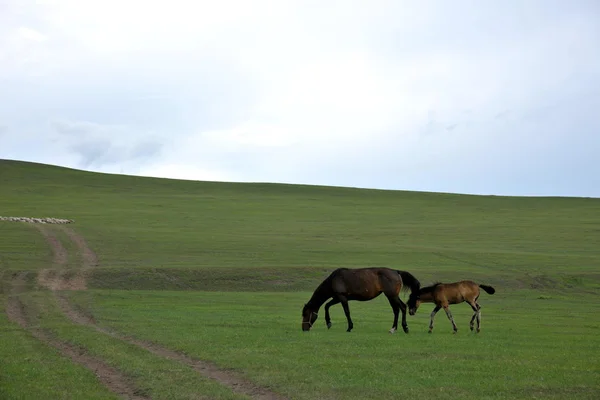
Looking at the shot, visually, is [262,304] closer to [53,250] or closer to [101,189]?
[53,250]

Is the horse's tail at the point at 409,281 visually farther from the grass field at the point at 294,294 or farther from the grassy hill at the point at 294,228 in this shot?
the grassy hill at the point at 294,228

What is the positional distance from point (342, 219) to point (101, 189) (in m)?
37.8

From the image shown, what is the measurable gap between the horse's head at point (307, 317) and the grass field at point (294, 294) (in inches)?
17.7

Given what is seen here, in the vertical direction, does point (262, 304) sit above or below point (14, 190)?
below

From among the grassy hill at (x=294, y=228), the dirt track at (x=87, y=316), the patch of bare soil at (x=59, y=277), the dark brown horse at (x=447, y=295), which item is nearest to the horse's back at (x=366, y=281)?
the dark brown horse at (x=447, y=295)

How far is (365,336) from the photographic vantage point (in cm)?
2056

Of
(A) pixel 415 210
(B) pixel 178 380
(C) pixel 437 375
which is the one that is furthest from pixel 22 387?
(A) pixel 415 210

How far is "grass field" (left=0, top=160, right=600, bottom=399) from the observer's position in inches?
572

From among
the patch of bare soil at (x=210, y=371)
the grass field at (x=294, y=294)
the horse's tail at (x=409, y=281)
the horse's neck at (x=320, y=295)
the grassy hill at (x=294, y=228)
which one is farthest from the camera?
the grassy hill at (x=294, y=228)

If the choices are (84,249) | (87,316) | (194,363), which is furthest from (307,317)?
(84,249)

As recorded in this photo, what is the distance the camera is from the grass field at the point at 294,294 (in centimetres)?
1453

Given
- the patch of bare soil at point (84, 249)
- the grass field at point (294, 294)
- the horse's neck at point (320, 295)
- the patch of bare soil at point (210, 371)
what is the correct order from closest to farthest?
the patch of bare soil at point (210, 371) < the grass field at point (294, 294) < the horse's neck at point (320, 295) < the patch of bare soil at point (84, 249)

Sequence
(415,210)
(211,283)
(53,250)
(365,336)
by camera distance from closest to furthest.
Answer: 1. (365,336)
2. (211,283)
3. (53,250)
4. (415,210)

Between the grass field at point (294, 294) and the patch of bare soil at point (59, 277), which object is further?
the patch of bare soil at point (59, 277)
